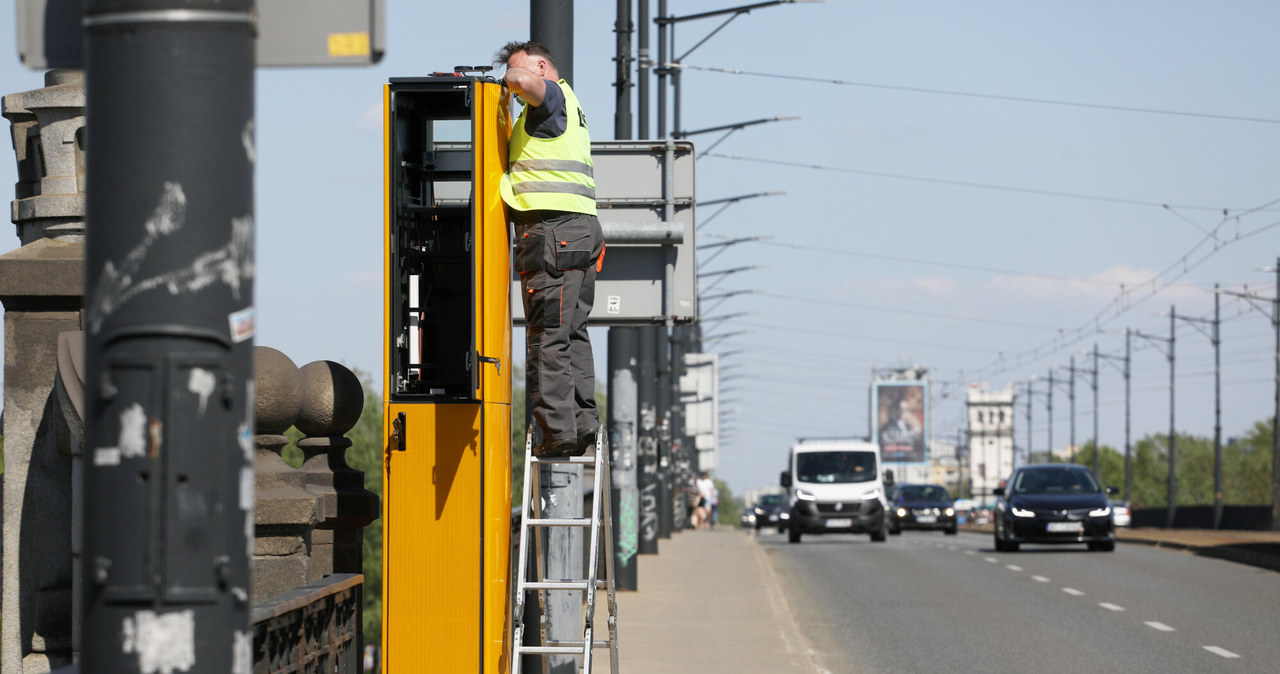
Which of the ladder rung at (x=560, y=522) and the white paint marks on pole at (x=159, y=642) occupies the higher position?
the white paint marks on pole at (x=159, y=642)

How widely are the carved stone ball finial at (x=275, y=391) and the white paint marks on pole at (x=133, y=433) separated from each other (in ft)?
14.3

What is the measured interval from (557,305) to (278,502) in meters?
1.41

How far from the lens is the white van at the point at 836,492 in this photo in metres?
36.0

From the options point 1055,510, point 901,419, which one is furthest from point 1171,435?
point 901,419

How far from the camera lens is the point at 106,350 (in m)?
2.69

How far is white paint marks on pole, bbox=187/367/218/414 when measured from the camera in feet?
8.79

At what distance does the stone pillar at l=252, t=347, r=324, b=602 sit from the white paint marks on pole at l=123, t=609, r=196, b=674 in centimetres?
408

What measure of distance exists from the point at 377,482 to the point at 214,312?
262ft

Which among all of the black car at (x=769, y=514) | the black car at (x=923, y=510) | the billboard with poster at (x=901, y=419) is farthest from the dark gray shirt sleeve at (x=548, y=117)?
the billboard with poster at (x=901, y=419)

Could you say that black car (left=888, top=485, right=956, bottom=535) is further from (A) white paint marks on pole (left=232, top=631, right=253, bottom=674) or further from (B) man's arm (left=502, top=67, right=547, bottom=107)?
(A) white paint marks on pole (left=232, top=631, right=253, bottom=674)

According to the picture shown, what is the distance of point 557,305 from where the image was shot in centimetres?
702

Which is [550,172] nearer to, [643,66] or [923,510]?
[643,66]

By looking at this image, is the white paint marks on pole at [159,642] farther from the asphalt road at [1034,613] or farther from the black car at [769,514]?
the black car at [769,514]

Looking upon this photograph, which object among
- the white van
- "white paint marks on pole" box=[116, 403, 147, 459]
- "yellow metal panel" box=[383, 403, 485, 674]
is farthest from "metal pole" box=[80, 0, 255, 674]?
the white van
